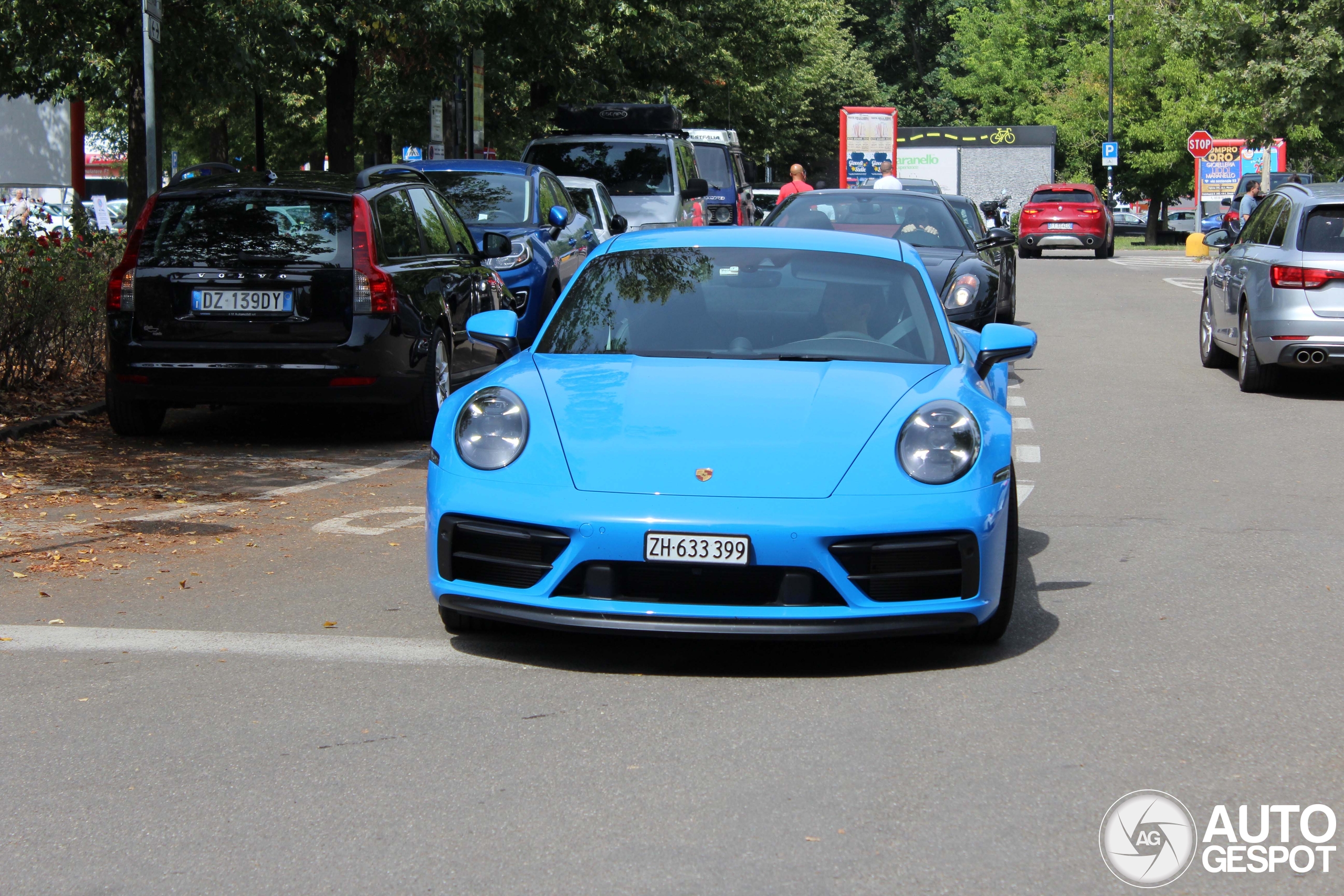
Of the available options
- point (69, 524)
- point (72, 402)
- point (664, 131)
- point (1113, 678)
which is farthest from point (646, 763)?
point (664, 131)

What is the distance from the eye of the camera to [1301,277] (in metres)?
13.2

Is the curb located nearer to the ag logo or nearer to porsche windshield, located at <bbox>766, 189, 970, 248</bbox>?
porsche windshield, located at <bbox>766, 189, 970, 248</bbox>

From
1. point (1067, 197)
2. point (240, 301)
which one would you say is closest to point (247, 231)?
point (240, 301)

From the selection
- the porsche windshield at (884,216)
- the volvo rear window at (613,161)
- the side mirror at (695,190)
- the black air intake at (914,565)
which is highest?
the volvo rear window at (613,161)

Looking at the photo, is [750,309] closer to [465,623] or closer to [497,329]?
[497,329]

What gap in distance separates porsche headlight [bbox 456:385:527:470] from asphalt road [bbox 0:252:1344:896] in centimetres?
63

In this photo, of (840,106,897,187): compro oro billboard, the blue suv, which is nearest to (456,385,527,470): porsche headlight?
the blue suv

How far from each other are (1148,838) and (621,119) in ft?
74.6

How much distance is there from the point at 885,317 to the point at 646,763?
8.26 feet

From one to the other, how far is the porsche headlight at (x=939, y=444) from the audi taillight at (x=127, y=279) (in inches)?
245

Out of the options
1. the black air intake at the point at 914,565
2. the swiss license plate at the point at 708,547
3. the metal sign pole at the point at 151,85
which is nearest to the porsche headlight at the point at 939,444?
the black air intake at the point at 914,565

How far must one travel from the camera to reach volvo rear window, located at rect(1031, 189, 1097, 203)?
4038 centimetres

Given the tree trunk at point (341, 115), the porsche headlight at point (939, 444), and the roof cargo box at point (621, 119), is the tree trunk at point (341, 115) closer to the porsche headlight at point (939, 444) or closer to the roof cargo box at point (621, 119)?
the roof cargo box at point (621, 119)

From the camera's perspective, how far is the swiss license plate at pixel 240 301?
396 inches
